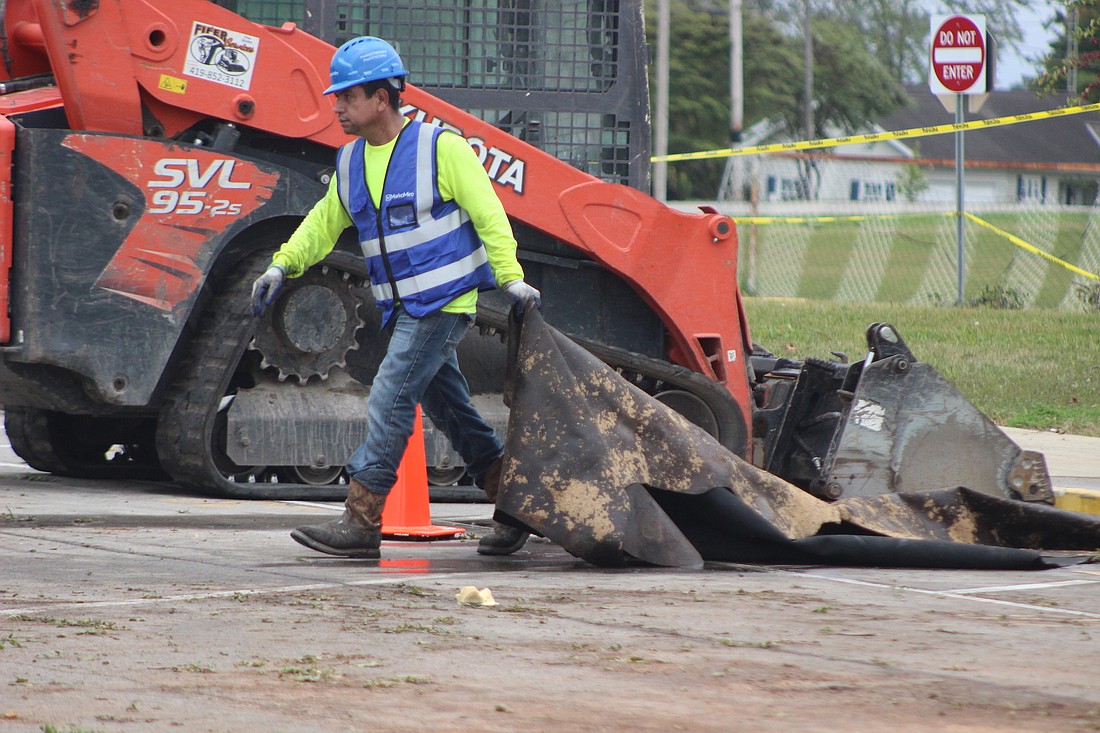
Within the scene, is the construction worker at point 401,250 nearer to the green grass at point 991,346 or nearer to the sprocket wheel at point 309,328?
the sprocket wheel at point 309,328

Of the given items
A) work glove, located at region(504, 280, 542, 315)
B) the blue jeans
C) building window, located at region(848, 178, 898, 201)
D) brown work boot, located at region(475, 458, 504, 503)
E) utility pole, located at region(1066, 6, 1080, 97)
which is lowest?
brown work boot, located at region(475, 458, 504, 503)

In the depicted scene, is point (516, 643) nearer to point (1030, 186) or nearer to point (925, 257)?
point (925, 257)

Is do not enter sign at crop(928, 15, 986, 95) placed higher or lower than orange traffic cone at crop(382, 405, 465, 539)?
higher

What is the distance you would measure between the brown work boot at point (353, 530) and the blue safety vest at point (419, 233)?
0.63 meters

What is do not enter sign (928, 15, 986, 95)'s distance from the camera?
619 inches

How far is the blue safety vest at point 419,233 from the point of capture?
5.71 meters

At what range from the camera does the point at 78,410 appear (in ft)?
25.1

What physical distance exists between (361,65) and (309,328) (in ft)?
7.94

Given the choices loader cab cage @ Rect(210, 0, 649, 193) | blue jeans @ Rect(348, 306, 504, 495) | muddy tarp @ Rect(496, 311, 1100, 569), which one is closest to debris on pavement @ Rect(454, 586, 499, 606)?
muddy tarp @ Rect(496, 311, 1100, 569)

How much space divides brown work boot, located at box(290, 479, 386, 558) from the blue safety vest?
63 centimetres

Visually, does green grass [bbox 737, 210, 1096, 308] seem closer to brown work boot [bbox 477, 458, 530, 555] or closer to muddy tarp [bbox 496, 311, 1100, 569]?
muddy tarp [bbox 496, 311, 1100, 569]

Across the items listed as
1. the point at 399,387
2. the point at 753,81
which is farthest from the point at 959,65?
the point at 753,81

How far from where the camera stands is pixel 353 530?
5711mm

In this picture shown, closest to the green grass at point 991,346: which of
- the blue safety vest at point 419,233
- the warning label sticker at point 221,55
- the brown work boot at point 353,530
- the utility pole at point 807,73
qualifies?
the warning label sticker at point 221,55
